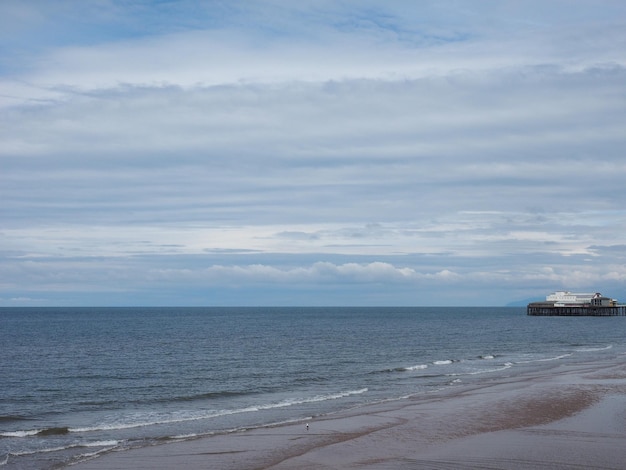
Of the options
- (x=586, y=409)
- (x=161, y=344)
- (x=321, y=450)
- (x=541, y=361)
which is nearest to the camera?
(x=321, y=450)

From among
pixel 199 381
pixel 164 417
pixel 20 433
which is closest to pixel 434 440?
pixel 164 417

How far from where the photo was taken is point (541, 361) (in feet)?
190

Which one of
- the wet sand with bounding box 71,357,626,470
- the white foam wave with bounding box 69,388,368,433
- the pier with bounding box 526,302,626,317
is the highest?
the pier with bounding box 526,302,626,317

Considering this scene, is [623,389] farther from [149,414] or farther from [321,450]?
[149,414]

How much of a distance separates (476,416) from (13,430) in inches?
788

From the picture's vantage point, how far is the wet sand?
21375mm

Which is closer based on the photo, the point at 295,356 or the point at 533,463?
the point at 533,463

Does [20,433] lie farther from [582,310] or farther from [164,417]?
[582,310]

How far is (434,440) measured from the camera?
24.8 m

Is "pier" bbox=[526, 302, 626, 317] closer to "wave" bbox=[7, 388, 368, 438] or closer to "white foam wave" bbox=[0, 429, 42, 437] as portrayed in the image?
"wave" bbox=[7, 388, 368, 438]

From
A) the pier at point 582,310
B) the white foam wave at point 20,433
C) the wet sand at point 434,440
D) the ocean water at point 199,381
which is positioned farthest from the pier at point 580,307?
the white foam wave at point 20,433

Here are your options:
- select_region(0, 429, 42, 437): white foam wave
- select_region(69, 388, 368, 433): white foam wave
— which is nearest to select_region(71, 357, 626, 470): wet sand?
select_region(69, 388, 368, 433): white foam wave

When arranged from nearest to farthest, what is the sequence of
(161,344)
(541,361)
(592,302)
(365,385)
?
(365,385)
(541,361)
(161,344)
(592,302)

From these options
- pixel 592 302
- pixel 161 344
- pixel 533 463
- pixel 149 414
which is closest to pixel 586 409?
pixel 533 463
